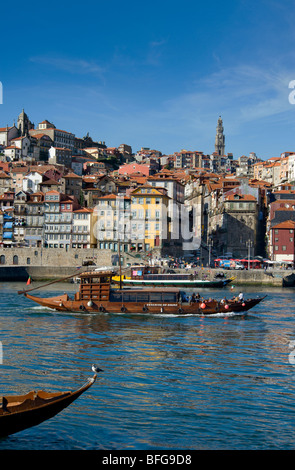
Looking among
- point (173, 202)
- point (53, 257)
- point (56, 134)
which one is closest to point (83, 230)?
point (53, 257)

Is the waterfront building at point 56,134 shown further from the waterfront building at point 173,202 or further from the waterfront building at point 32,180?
the waterfront building at point 173,202

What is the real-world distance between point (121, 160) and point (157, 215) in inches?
3736

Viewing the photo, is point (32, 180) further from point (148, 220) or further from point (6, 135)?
point (6, 135)

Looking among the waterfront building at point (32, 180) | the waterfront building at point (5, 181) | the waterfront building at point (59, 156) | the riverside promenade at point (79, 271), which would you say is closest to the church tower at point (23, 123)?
the waterfront building at point (59, 156)

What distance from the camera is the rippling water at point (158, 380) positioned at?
15.6 metres

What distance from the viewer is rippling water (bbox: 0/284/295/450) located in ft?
51.1

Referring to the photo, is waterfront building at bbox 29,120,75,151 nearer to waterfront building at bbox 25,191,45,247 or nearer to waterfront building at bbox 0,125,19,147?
waterfront building at bbox 0,125,19,147

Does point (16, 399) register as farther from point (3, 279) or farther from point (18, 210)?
point (18, 210)

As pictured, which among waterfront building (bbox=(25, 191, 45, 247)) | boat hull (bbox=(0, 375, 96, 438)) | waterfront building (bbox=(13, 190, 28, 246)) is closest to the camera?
boat hull (bbox=(0, 375, 96, 438))

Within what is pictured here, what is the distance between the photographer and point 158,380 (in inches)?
850

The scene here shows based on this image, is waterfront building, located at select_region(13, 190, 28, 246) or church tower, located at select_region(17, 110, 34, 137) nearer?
waterfront building, located at select_region(13, 190, 28, 246)

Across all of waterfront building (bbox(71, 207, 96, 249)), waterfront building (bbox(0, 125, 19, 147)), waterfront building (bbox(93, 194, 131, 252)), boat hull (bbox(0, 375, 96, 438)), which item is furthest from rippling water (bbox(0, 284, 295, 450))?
waterfront building (bbox(0, 125, 19, 147))

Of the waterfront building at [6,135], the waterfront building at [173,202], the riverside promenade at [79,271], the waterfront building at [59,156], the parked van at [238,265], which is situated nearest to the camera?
the riverside promenade at [79,271]

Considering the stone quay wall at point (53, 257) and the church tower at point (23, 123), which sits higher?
the church tower at point (23, 123)
